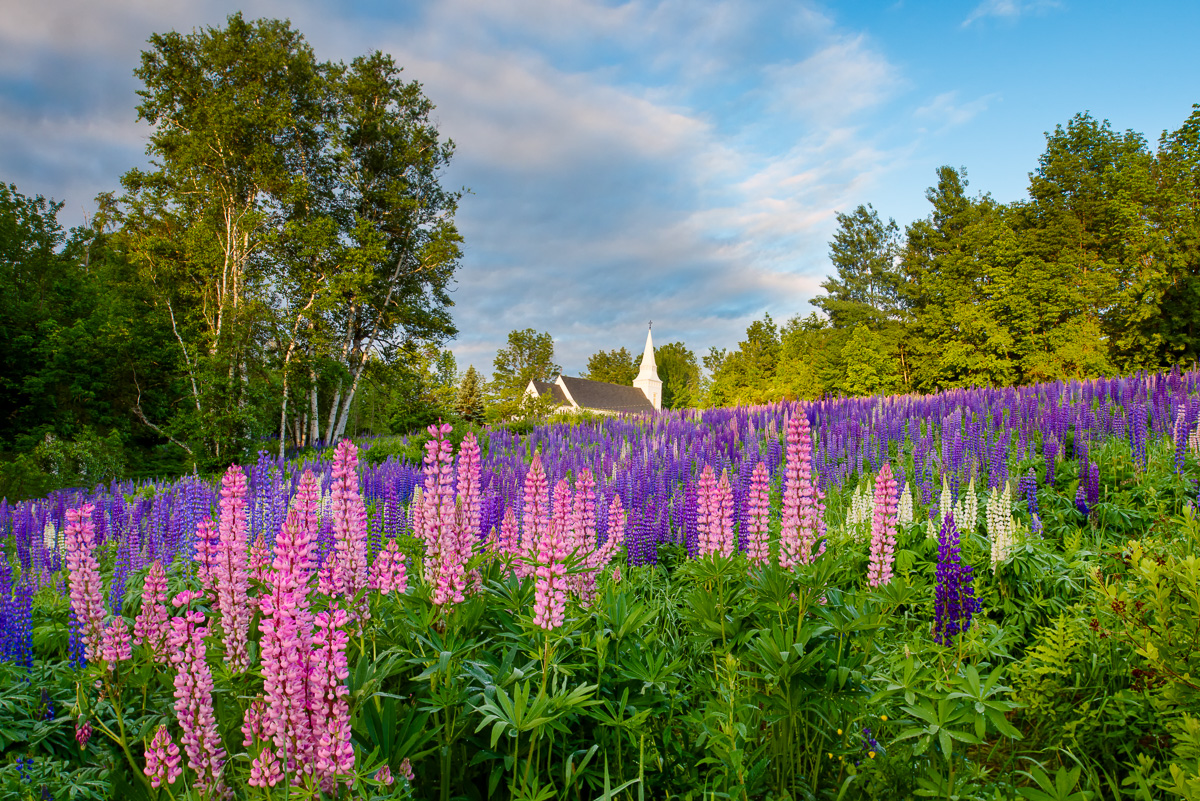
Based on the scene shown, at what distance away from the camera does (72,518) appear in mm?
2041

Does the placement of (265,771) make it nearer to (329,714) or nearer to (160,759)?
(329,714)

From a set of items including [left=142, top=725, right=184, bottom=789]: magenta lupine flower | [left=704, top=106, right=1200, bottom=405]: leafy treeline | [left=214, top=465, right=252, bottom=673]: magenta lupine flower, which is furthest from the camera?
[left=704, top=106, right=1200, bottom=405]: leafy treeline

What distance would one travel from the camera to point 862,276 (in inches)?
2018

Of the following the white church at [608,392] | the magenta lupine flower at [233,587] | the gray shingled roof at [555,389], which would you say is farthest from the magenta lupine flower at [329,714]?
the gray shingled roof at [555,389]

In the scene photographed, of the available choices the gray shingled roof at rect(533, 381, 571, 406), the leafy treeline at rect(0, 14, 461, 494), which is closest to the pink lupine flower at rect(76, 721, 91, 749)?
the leafy treeline at rect(0, 14, 461, 494)

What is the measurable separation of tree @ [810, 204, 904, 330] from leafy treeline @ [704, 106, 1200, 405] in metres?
0.26

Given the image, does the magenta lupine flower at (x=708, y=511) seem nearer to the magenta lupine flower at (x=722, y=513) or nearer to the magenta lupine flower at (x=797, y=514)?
the magenta lupine flower at (x=722, y=513)

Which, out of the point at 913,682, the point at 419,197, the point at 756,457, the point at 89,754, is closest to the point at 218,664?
the point at 89,754

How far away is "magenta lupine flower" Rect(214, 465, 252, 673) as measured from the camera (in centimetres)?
189

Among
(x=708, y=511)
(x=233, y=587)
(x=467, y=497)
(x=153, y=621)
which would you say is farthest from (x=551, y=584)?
(x=153, y=621)

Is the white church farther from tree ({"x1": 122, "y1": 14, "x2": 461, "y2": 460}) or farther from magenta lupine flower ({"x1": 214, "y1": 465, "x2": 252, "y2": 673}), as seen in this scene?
magenta lupine flower ({"x1": 214, "y1": 465, "x2": 252, "y2": 673})

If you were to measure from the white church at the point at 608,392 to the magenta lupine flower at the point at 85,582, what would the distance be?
211 feet

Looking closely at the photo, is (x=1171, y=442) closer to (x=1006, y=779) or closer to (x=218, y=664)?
(x=1006, y=779)

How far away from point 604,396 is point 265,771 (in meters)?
80.8
